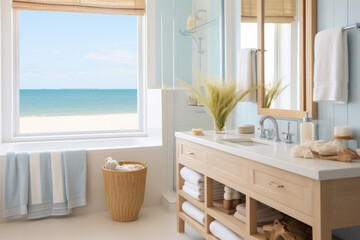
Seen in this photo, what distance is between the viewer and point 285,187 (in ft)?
5.90

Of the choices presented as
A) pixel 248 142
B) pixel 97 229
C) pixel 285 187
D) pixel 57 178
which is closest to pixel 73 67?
pixel 57 178

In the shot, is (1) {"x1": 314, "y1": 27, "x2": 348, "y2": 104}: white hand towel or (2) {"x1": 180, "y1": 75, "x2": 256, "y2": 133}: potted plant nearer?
(1) {"x1": 314, "y1": 27, "x2": 348, "y2": 104}: white hand towel

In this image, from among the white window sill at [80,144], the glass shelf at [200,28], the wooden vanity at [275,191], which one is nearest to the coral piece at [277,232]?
the wooden vanity at [275,191]

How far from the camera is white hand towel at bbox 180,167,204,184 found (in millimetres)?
2721

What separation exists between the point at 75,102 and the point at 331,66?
7.14 meters

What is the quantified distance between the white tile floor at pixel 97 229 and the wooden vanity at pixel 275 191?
35cm

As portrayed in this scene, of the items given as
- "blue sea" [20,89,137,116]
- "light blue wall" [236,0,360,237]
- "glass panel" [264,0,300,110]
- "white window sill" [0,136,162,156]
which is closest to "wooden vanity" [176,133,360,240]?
"light blue wall" [236,0,360,237]


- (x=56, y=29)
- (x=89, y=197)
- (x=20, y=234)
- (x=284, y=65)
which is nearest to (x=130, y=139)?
(x=89, y=197)

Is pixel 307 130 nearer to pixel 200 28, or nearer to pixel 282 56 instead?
pixel 282 56

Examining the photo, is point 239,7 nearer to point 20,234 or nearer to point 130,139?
point 130,139

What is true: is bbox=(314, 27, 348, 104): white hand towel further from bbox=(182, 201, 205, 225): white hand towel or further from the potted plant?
bbox=(182, 201, 205, 225): white hand towel

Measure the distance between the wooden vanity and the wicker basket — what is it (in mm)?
668

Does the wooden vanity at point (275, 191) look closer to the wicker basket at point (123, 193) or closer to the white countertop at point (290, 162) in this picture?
the white countertop at point (290, 162)

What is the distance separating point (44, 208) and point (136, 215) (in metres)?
0.80
